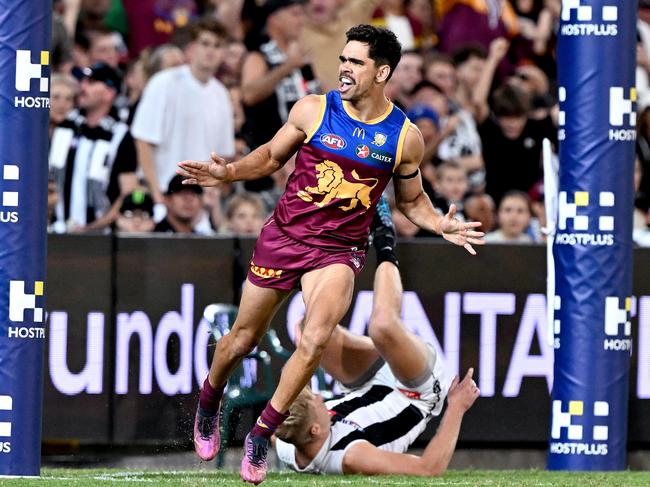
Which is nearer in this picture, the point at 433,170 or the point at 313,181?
the point at 313,181

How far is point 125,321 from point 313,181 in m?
2.91

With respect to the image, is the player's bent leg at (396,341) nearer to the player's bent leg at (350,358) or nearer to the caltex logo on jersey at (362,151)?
the player's bent leg at (350,358)

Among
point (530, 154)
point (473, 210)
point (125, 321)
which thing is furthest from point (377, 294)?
point (530, 154)

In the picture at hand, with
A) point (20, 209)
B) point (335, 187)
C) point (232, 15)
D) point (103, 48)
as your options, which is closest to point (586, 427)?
point (335, 187)

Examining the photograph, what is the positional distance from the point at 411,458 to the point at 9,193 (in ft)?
8.91

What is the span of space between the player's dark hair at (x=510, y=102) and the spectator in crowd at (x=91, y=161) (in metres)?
3.46

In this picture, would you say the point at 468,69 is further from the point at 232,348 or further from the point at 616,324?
the point at 232,348

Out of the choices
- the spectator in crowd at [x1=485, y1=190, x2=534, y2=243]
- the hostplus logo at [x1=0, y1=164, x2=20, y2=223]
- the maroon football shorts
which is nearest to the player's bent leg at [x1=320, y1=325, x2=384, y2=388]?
the maroon football shorts

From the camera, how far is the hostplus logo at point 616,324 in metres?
9.65

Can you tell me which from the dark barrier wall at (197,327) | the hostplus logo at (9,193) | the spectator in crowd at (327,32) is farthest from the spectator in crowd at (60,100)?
the hostplus logo at (9,193)

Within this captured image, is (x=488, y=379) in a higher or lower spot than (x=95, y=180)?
lower

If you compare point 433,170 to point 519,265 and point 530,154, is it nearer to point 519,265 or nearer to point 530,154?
point 530,154

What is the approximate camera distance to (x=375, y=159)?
322 inches

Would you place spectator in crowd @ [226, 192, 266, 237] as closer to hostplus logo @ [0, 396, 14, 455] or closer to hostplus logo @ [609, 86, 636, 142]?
hostplus logo @ [609, 86, 636, 142]
